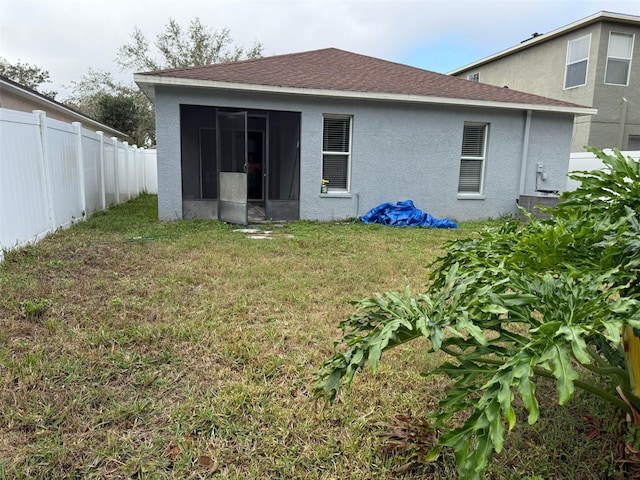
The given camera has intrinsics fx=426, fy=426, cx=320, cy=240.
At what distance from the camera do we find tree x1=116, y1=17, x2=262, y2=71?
81.5ft

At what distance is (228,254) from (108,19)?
2303 cm

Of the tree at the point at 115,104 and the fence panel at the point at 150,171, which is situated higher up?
the tree at the point at 115,104

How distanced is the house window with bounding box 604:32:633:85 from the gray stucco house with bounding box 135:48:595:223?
164 inches

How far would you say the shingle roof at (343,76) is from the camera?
27.6 ft

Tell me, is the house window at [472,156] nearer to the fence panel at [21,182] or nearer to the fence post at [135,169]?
the fence panel at [21,182]

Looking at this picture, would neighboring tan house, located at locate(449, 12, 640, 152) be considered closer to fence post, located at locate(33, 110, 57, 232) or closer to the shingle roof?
the shingle roof

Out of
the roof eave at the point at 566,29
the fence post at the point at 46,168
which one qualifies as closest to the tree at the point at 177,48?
the roof eave at the point at 566,29

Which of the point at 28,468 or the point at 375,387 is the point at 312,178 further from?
the point at 28,468

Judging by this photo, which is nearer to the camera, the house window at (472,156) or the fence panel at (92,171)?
the fence panel at (92,171)

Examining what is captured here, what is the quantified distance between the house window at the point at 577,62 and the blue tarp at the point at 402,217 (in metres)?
7.92

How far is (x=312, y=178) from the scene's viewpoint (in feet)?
30.1

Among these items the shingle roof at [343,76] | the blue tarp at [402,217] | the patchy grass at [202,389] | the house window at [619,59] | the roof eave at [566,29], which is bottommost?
the patchy grass at [202,389]

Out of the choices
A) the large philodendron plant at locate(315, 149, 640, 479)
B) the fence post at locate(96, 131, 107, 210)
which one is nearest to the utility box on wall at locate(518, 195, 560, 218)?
the large philodendron plant at locate(315, 149, 640, 479)

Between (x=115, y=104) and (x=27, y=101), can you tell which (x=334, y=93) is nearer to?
(x=27, y=101)
